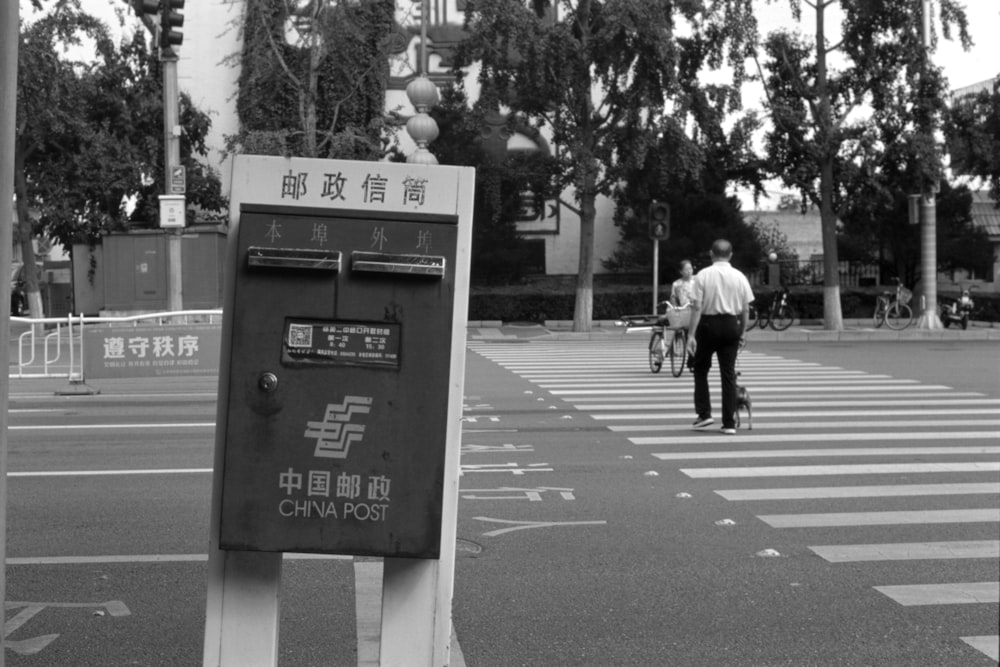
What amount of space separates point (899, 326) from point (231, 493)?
2895 cm

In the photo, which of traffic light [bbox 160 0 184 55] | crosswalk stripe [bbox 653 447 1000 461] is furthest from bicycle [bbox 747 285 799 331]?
crosswalk stripe [bbox 653 447 1000 461]

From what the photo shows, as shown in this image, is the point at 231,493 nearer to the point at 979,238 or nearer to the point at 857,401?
the point at 857,401

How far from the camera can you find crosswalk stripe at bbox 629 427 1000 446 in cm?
1110

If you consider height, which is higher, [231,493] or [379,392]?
[379,392]

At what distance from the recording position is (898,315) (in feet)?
103

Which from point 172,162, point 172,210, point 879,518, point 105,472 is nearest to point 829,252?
point 172,162

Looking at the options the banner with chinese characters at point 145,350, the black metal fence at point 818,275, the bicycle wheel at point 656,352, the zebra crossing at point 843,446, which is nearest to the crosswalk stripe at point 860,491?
the zebra crossing at point 843,446

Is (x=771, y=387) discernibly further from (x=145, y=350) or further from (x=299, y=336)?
(x=299, y=336)

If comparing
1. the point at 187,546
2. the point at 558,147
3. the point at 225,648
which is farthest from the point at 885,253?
the point at 225,648

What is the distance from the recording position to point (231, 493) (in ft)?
12.9

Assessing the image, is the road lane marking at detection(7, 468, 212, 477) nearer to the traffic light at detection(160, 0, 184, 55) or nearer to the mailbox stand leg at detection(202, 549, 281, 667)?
the mailbox stand leg at detection(202, 549, 281, 667)

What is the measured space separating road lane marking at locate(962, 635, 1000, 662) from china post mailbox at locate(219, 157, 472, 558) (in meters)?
2.54

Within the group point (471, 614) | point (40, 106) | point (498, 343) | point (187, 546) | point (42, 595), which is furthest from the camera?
point (40, 106)

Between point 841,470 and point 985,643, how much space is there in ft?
14.3
